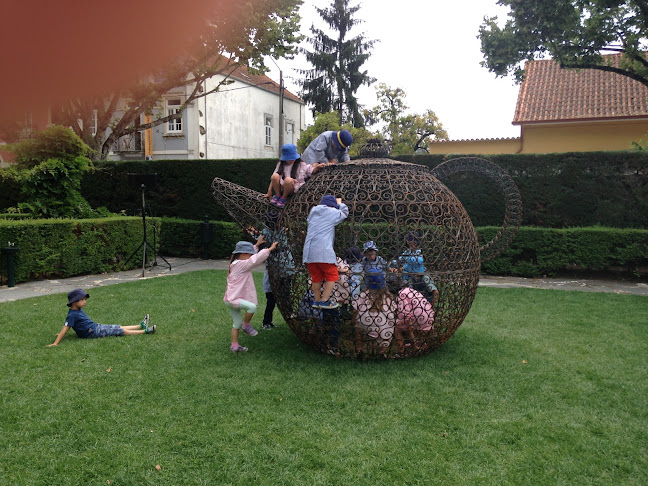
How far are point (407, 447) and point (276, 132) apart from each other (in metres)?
26.9

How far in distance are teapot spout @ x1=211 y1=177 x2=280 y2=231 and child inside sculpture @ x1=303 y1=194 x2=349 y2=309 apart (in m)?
1.17

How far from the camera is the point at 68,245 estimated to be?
1060cm

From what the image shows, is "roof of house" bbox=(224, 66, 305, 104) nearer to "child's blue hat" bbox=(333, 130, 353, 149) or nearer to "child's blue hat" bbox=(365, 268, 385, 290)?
"child's blue hat" bbox=(333, 130, 353, 149)

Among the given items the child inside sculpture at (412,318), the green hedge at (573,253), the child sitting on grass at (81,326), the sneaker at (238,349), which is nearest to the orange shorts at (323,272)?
the child inside sculpture at (412,318)

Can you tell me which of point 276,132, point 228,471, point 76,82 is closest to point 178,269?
point 228,471

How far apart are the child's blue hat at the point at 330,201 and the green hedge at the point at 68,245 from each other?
7753mm

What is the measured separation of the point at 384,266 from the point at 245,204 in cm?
202

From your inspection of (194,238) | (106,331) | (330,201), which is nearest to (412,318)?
(330,201)

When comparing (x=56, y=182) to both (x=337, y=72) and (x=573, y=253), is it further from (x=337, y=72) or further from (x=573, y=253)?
(x=337, y=72)

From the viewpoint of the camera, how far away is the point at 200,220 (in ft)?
49.6

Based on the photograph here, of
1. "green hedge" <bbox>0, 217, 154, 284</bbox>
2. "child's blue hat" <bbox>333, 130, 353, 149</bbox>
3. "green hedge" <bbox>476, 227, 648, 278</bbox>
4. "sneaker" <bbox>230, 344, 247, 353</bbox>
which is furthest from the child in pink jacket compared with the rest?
"green hedge" <bbox>476, 227, 648, 278</bbox>

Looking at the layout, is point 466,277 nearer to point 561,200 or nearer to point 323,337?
point 323,337

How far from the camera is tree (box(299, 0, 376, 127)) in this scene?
3067 centimetres

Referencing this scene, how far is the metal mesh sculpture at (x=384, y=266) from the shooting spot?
4.83m
